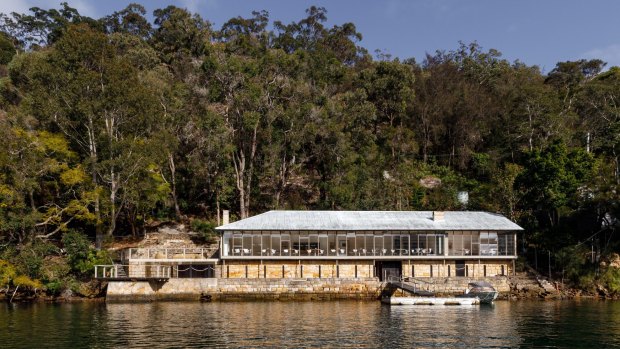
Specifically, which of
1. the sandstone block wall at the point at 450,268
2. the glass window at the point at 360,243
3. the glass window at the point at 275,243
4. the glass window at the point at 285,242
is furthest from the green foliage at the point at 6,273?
the sandstone block wall at the point at 450,268

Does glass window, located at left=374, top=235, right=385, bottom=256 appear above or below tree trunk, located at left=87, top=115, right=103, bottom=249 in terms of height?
below

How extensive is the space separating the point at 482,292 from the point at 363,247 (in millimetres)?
10901

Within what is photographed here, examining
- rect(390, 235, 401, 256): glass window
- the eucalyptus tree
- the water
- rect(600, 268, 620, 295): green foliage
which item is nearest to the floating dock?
the water

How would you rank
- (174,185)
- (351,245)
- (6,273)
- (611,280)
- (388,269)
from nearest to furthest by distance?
(6,273), (611,280), (351,245), (388,269), (174,185)

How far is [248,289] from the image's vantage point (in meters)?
49.2

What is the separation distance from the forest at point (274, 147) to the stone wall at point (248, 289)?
4971 millimetres

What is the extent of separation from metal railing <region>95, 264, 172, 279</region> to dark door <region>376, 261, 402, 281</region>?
747 inches

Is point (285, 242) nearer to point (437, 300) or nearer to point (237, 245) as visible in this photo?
point (237, 245)

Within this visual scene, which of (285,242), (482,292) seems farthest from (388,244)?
(285,242)

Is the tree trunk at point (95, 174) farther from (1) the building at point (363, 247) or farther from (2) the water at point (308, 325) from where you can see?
(1) the building at point (363, 247)

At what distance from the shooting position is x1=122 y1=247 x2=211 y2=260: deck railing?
51.9 m

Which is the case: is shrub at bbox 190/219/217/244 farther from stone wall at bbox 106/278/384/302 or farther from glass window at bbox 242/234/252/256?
stone wall at bbox 106/278/384/302

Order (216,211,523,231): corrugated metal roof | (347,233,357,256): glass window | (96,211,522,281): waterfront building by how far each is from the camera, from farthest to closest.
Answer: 1. (347,233,357,256): glass window
2. (216,211,523,231): corrugated metal roof
3. (96,211,522,281): waterfront building

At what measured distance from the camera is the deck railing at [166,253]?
5188 cm
